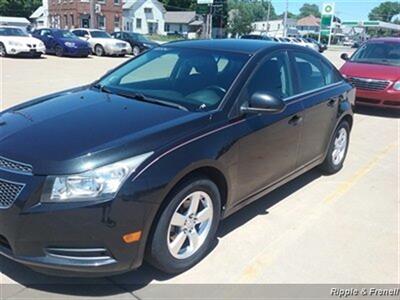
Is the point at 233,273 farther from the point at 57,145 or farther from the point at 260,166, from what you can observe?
the point at 57,145

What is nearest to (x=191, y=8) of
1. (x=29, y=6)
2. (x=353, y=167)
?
(x=29, y=6)

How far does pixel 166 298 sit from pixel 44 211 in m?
1.04

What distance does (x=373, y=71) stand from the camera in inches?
398

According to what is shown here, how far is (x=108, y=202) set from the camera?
269 centimetres

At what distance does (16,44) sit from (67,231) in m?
20.9

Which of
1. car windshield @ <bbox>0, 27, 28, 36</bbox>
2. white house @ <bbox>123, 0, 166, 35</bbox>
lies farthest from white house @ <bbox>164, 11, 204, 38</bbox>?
car windshield @ <bbox>0, 27, 28, 36</bbox>

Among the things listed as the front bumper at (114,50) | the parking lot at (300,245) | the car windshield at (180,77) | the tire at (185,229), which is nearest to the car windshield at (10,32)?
the front bumper at (114,50)

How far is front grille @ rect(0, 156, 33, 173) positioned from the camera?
2762 millimetres

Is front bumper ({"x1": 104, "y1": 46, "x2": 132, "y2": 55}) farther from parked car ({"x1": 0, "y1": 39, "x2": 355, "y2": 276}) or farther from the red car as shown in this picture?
parked car ({"x1": 0, "y1": 39, "x2": 355, "y2": 276})

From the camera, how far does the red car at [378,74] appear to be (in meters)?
9.77

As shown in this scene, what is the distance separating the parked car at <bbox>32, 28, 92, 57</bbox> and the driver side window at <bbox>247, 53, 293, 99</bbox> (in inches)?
842

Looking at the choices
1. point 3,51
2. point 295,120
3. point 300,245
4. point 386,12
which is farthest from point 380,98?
point 386,12

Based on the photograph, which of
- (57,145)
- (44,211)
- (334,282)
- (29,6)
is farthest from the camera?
(29,6)

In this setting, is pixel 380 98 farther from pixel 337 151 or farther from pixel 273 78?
pixel 273 78
